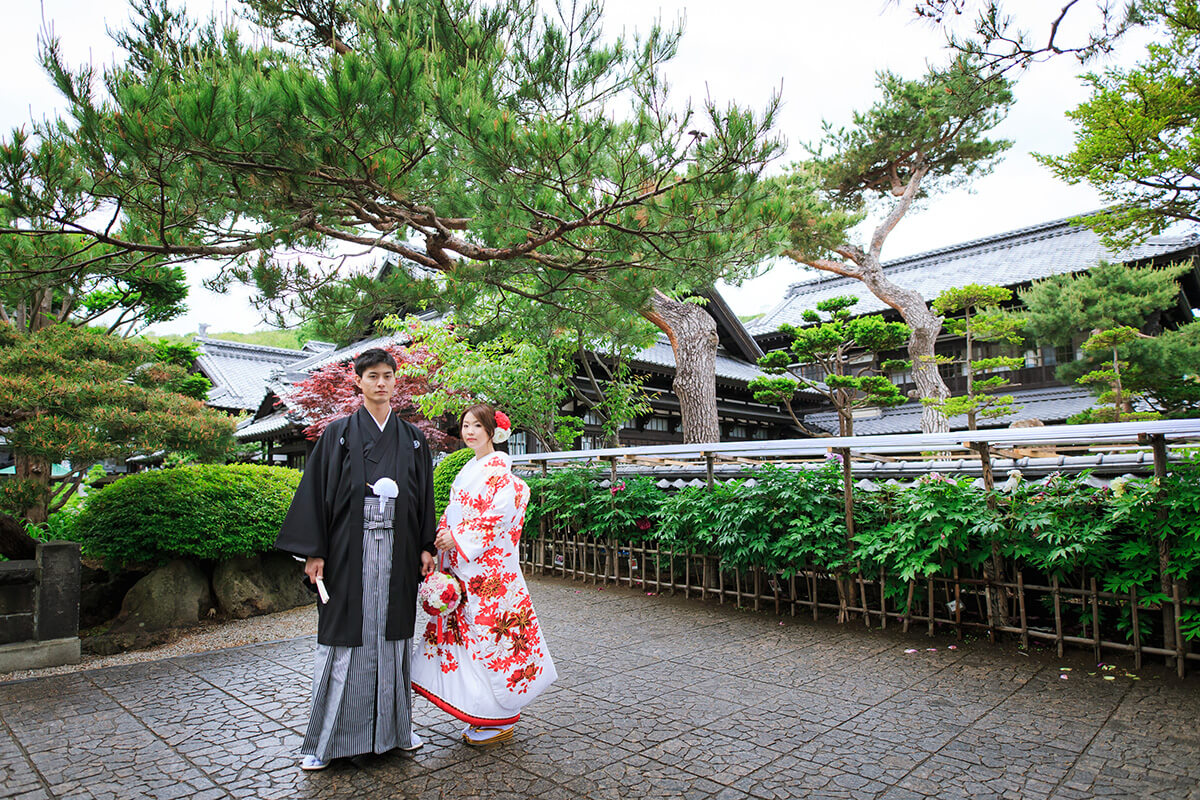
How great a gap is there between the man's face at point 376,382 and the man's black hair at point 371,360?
0.01 m

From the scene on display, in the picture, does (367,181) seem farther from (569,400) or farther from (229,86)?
(569,400)

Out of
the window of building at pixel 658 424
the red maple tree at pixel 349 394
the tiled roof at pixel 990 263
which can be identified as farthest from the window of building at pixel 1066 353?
the red maple tree at pixel 349 394

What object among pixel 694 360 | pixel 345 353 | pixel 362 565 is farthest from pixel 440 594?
pixel 345 353

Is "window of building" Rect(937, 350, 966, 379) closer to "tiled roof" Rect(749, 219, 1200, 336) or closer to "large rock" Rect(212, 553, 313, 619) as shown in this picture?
"tiled roof" Rect(749, 219, 1200, 336)

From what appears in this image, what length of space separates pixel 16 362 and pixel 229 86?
366 cm

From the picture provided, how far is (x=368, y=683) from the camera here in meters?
3.00

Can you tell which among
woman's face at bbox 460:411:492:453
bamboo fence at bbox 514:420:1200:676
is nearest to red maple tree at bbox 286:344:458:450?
bamboo fence at bbox 514:420:1200:676

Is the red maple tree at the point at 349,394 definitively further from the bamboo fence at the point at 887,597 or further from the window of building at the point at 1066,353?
the window of building at the point at 1066,353

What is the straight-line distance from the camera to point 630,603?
629 cm

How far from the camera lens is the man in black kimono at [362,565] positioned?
2955 mm

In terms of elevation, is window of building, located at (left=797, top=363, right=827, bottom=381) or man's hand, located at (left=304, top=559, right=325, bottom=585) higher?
window of building, located at (left=797, top=363, right=827, bottom=381)

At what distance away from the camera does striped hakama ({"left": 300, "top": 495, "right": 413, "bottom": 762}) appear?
292 centimetres

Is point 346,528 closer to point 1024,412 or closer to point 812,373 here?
point 1024,412

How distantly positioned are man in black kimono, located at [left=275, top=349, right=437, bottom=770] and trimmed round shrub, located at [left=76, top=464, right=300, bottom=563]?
290 centimetres
